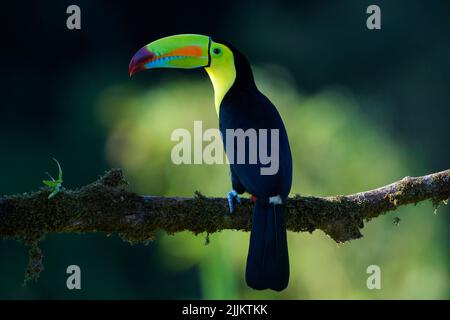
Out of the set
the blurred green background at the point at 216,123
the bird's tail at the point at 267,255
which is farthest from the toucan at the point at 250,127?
the blurred green background at the point at 216,123

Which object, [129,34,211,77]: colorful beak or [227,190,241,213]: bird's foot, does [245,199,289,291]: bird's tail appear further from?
[129,34,211,77]: colorful beak

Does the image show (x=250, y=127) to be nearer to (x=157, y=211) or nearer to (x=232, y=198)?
(x=232, y=198)

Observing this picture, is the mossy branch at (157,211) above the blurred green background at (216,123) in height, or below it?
below

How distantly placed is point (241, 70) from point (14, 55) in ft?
22.5

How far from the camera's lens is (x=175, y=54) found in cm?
396

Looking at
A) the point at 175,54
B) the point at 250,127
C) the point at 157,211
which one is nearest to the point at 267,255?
the point at 157,211

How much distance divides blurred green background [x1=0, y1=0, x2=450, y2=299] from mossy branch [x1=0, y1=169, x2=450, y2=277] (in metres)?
0.73

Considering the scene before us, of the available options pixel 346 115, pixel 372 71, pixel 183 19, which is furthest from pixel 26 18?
pixel 346 115

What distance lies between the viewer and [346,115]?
650cm

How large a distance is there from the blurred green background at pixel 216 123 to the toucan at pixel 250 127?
1.10m

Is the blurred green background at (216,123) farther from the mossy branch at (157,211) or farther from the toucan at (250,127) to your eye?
the toucan at (250,127)

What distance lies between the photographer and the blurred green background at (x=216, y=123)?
596 cm

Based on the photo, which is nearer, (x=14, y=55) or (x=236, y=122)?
(x=236, y=122)

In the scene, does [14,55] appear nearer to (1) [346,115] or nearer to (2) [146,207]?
(1) [346,115]
